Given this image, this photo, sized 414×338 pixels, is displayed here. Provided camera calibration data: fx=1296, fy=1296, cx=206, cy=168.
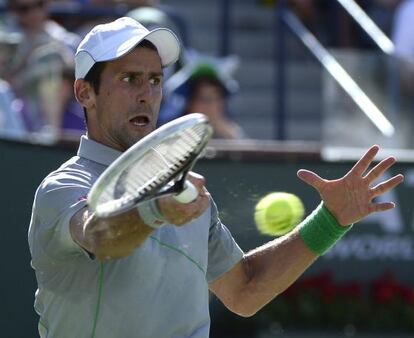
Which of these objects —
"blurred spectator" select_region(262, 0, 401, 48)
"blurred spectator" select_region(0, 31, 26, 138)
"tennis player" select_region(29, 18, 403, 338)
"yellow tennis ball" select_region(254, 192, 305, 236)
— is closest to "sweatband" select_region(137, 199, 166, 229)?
"tennis player" select_region(29, 18, 403, 338)

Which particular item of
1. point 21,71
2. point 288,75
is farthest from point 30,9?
point 288,75

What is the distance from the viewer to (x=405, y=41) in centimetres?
889

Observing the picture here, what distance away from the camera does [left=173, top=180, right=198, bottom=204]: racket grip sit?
3016 millimetres

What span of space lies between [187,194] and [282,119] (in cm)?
604

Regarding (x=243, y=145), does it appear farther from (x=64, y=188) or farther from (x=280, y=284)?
(x=64, y=188)

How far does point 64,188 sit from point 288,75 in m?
6.24

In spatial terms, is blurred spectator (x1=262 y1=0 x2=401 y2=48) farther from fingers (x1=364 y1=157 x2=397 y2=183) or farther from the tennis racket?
the tennis racket

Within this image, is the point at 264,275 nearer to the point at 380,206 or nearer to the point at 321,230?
the point at 321,230

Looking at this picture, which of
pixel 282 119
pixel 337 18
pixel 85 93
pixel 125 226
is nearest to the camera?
pixel 125 226

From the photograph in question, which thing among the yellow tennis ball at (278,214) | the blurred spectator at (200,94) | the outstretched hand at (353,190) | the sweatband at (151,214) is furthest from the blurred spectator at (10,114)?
the sweatband at (151,214)

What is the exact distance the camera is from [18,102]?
7781 millimetres

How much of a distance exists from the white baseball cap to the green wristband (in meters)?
0.71

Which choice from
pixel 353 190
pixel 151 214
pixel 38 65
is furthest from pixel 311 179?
pixel 38 65

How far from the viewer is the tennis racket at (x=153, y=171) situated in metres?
2.94
